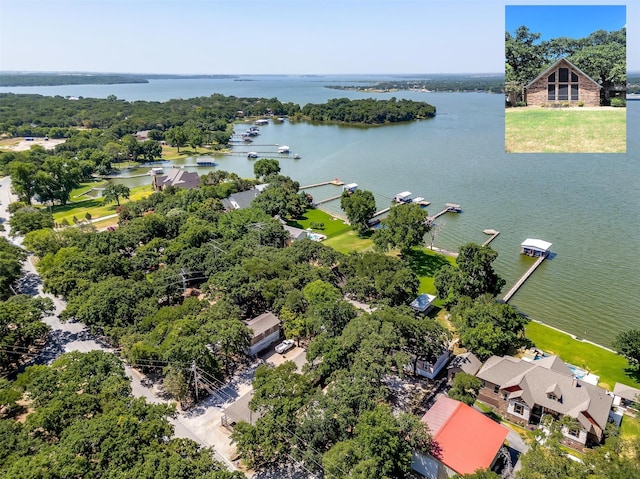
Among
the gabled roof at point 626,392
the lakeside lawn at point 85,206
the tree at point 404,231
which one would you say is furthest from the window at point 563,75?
the lakeside lawn at point 85,206

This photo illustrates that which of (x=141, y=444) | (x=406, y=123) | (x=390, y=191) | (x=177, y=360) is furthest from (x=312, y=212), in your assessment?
(x=406, y=123)

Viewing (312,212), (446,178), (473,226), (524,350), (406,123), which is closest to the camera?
(524,350)

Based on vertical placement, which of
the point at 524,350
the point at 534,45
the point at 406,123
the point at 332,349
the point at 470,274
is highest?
the point at 406,123

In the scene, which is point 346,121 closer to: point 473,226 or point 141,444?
point 473,226

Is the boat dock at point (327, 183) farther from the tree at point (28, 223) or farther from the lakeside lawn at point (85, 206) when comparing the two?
the tree at point (28, 223)

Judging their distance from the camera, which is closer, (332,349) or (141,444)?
(141,444)

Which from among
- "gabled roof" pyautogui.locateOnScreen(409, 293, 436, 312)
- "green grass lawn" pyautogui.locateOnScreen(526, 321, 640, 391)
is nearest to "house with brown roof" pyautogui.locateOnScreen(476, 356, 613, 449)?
"green grass lawn" pyautogui.locateOnScreen(526, 321, 640, 391)

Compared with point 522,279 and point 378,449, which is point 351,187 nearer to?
point 522,279
